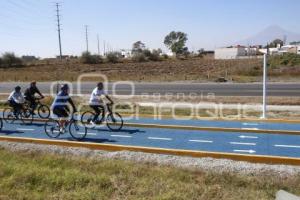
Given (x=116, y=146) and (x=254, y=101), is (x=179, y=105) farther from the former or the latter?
(x=116, y=146)

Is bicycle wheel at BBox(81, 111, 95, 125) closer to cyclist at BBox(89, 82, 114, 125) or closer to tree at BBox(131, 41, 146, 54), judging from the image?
cyclist at BBox(89, 82, 114, 125)

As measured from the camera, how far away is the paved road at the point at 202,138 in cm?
1316

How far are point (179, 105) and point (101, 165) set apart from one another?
42.8ft

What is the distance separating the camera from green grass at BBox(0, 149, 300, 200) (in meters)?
8.44

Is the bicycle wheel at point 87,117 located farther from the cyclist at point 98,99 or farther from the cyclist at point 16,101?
the cyclist at point 16,101

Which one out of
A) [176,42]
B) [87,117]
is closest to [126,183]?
[87,117]

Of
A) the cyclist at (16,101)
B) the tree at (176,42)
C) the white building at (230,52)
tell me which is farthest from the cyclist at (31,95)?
the tree at (176,42)

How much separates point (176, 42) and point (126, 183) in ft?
455

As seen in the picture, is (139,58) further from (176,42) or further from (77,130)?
(77,130)

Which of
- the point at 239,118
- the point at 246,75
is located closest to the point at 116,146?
the point at 239,118

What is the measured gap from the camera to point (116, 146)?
1365 centimetres

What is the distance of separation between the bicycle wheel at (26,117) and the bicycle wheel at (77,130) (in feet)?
10.7

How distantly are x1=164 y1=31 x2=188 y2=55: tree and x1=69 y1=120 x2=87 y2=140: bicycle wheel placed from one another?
124 meters

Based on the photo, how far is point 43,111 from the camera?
20344mm
